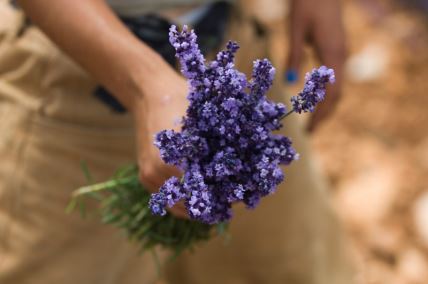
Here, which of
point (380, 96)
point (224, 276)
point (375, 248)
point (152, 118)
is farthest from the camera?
point (380, 96)

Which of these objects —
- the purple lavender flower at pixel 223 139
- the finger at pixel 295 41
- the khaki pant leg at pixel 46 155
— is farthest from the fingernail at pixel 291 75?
the purple lavender flower at pixel 223 139

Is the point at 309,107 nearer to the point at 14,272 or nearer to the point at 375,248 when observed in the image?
the point at 14,272

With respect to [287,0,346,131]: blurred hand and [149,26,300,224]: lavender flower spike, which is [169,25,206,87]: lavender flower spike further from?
[287,0,346,131]: blurred hand

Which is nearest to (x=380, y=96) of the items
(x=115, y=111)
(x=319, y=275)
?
(x=319, y=275)

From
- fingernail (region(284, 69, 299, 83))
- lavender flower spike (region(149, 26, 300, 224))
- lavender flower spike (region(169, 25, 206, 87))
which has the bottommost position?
lavender flower spike (region(149, 26, 300, 224))

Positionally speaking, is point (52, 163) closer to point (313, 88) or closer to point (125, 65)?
point (125, 65)

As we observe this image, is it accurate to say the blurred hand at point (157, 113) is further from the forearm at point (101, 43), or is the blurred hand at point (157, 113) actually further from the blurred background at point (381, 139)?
the blurred background at point (381, 139)

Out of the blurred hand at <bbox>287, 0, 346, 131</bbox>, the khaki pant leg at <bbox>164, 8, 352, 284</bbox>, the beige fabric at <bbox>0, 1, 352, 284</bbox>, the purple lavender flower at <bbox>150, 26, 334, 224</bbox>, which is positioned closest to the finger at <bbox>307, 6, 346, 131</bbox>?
the blurred hand at <bbox>287, 0, 346, 131</bbox>
